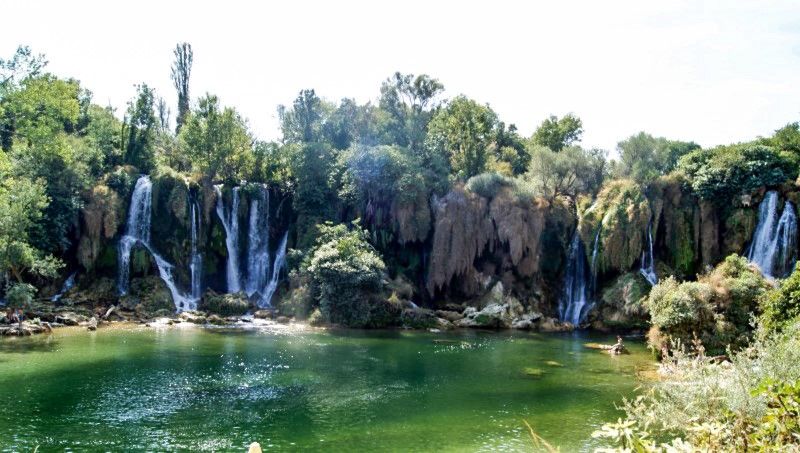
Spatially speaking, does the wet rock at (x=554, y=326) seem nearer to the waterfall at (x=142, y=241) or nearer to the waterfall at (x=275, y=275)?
the waterfall at (x=275, y=275)

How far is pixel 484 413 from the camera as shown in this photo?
22.2 meters

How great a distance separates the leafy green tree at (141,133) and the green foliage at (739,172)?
160 feet

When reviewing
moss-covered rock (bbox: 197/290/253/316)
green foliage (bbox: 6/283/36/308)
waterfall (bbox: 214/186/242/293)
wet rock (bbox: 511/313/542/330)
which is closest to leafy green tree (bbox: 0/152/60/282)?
green foliage (bbox: 6/283/36/308)

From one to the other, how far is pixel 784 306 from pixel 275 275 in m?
38.2

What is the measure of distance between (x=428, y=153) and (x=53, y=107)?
1291 inches

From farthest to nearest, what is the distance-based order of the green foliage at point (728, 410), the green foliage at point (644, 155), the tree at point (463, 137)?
the tree at point (463, 137)
the green foliage at point (644, 155)
the green foliage at point (728, 410)

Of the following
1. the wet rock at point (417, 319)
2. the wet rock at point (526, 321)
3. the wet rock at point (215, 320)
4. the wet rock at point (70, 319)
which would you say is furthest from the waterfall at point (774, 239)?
the wet rock at point (70, 319)

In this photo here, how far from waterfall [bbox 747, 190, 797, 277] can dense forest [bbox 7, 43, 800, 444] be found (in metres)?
0.12

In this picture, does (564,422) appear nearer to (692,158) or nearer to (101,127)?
(692,158)

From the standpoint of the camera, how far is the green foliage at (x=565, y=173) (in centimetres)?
5406

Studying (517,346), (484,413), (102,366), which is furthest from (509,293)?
(102,366)

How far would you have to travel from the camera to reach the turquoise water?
18828mm

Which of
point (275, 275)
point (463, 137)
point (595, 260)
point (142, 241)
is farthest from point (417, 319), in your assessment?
point (142, 241)

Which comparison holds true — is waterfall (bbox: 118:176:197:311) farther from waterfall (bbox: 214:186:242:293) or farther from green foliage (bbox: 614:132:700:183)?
green foliage (bbox: 614:132:700:183)
